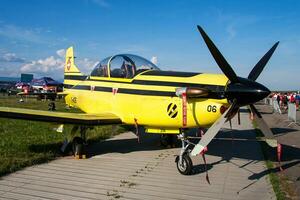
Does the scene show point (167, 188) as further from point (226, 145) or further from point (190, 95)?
point (226, 145)

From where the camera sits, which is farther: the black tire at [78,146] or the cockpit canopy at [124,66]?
the cockpit canopy at [124,66]

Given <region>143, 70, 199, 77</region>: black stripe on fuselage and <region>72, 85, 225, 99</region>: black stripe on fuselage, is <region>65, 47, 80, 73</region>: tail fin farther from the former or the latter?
<region>143, 70, 199, 77</region>: black stripe on fuselage

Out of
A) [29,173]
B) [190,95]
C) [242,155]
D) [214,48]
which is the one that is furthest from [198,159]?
[29,173]

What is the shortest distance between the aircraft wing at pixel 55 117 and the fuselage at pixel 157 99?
0.47 metres

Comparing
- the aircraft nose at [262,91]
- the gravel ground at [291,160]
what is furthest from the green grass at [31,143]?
the gravel ground at [291,160]

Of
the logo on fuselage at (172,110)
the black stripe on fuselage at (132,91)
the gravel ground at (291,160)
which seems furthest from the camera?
the black stripe on fuselage at (132,91)

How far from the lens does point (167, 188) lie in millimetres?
6250

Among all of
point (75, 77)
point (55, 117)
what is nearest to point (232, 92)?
point (55, 117)

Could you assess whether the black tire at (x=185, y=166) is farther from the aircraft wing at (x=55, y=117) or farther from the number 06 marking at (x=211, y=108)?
the aircraft wing at (x=55, y=117)

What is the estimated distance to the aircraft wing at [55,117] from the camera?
7.71 metres

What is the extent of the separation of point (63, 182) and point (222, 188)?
296 cm

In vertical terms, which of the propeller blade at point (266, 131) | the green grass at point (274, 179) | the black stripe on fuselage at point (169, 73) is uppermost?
the black stripe on fuselage at point (169, 73)

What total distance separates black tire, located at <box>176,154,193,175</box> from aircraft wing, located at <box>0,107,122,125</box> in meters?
2.25

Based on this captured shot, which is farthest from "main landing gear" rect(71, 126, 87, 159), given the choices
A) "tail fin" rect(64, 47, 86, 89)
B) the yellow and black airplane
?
"tail fin" rect(64, 47, 86, 89)
